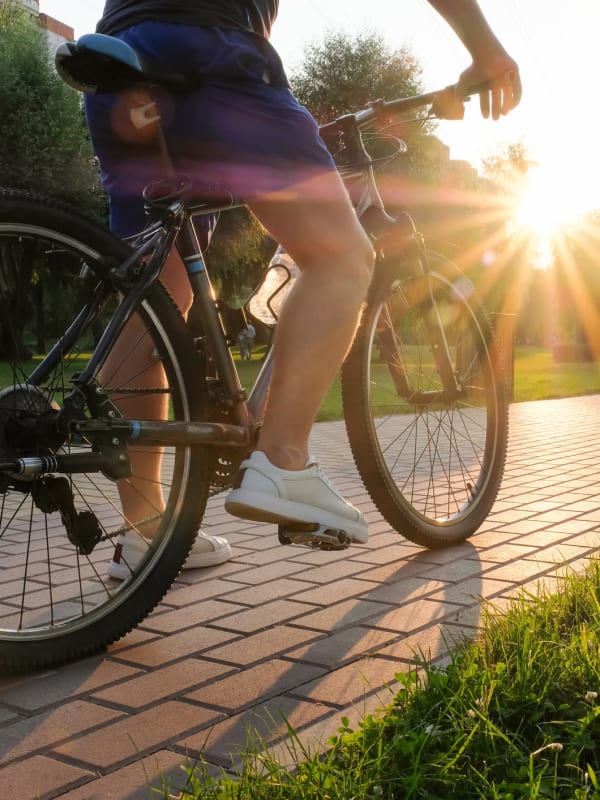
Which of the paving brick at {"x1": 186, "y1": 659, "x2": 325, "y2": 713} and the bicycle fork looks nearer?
the paving brick at {"x1": 186, "y1": 659, "x2": 325, "y2": 713}

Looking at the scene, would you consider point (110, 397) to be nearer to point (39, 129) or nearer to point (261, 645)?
point (261, 645)

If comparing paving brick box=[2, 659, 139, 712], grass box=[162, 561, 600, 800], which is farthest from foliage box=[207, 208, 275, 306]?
grass box=[162, 561, 600, 800]

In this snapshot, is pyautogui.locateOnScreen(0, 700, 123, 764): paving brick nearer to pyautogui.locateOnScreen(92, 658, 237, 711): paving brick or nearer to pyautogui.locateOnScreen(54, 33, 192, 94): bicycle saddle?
pyautogui.locateOnScreen(92, 658, 237, 711): paving brick

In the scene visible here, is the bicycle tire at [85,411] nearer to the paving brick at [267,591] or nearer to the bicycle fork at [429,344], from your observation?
the paving brick at [267,591]

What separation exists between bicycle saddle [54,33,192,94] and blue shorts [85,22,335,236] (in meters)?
0.05

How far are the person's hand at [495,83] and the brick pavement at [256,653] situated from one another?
1.40 m

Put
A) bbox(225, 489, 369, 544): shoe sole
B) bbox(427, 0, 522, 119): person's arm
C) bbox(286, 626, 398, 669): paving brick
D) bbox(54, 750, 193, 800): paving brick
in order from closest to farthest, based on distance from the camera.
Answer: bbox(54, 750, 193, 800): paving brick
bbox(286, 626, 398, 669): paving brick
bbox(225, 489, 369, 544): shoe sole
bbox(427, 0, 522, 119): person's arm

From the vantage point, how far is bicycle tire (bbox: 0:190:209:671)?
8.04 ft

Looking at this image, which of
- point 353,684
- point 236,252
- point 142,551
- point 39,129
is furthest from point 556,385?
point 39,129

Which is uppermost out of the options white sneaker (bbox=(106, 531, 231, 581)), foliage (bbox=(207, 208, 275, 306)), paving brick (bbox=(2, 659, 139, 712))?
foliage (bbox=(207, 208, 275, 306))

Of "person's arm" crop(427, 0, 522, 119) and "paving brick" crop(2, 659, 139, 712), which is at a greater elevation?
"person's arm" crop(427, 0, 522, 119)

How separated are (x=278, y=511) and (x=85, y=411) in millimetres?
550

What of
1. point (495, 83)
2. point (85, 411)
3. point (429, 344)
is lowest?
point (85, 411)

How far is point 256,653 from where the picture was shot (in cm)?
265
